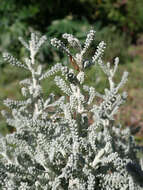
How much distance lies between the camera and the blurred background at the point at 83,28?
139 inches

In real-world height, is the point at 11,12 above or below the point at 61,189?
above

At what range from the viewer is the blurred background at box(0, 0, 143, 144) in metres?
3.53

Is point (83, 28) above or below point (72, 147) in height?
above

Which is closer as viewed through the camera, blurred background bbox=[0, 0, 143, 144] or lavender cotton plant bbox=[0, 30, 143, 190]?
lavender cotton plant bbox=[0, 30, 143, 190]

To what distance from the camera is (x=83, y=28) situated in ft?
12.6

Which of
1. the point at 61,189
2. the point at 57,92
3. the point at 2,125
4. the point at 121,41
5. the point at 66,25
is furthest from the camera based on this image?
the point at 121,41

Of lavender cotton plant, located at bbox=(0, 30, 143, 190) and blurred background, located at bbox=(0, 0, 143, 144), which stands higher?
blurred background, located at bbox=(0, 0, 143, 144)

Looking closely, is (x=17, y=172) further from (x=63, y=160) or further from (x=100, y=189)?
(x=100, y=189)

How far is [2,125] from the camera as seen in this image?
2875mm

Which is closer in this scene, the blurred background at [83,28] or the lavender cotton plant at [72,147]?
the lavender cotton plant at [72,147]

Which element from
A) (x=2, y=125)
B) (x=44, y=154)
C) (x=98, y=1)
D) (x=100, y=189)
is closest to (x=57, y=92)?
(x=44, y=154)

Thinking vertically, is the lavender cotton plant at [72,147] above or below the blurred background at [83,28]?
below

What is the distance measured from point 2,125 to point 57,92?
1507mm

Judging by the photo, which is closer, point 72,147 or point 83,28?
point 72,147
